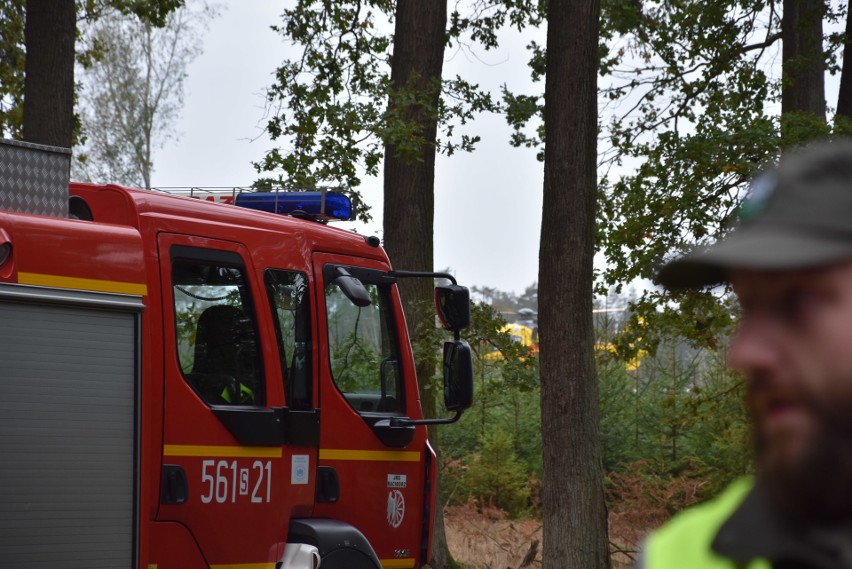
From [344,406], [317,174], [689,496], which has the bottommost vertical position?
[689,496]

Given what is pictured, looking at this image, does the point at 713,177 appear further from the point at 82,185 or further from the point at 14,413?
the point at 14,413

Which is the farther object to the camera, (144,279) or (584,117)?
(584,117)

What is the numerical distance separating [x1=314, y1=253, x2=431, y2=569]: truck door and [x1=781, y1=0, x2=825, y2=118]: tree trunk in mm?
9237

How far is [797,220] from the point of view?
3.62ft

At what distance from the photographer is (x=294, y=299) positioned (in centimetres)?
643

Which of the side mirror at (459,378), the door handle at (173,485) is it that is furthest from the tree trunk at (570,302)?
the door handle at (173,485)

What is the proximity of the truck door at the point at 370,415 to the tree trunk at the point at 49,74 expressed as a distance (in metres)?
4.88

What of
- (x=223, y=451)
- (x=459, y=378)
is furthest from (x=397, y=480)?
(x=223, y=451)

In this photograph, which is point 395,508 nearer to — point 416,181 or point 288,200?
point 288,200

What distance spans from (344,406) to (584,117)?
3.83 meters

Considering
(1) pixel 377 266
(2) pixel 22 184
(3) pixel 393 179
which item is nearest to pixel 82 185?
(2) pixel 22 184

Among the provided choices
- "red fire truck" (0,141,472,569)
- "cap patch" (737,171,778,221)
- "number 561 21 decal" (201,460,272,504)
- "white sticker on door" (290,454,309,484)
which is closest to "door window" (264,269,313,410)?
"red fire truck" (0,141,472,569)

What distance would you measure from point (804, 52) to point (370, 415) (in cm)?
1046

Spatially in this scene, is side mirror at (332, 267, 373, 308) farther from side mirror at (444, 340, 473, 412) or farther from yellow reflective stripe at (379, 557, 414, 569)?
yellow reflective stripe at (379, 557, 414, 569)
